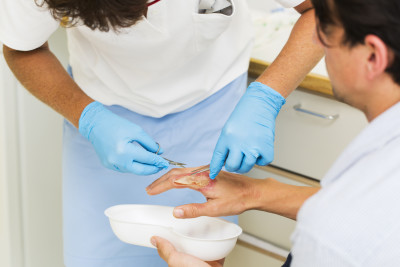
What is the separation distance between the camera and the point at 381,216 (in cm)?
73

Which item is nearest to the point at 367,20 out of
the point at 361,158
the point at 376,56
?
the point at 376,56

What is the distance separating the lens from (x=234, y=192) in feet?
3.93

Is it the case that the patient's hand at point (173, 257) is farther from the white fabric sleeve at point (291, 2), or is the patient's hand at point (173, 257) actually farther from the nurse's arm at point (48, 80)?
the white fabric sleeve at point (291, 2)

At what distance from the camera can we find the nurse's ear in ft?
2.58

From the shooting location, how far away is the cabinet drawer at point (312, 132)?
1426 mm

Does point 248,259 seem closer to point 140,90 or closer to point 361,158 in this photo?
point 140,90

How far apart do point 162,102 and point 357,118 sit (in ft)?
1.62

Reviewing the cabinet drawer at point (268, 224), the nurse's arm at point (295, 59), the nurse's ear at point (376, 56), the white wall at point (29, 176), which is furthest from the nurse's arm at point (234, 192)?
the white wall at point (29, 176)

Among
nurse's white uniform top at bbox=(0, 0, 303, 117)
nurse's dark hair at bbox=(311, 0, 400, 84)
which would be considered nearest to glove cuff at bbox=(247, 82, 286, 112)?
nurse's white uniform top at bbox=(0, 0, 303, 117)

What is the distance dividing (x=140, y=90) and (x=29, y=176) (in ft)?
2.06

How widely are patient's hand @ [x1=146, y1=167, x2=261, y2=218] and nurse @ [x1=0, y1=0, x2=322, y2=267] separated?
0.05 metres

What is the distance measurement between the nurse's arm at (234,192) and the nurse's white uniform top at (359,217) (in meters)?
0.40

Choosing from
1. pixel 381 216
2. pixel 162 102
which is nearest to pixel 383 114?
pixel 381 216

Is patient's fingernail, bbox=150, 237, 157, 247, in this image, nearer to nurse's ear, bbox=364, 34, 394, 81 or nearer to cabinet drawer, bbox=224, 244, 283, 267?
nurse's ear, bbox=364, 34, 394, 81
